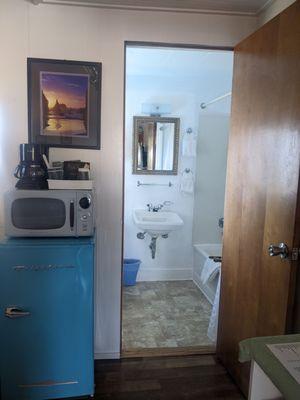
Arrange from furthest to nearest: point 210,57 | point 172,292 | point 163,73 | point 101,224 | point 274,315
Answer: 1. point 172,292
2. point 163,73
3. point 210,57
4. point 101,224
5. point 274,315

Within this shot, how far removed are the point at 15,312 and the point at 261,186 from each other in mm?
1469

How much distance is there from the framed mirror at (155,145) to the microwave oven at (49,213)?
5.75 feet

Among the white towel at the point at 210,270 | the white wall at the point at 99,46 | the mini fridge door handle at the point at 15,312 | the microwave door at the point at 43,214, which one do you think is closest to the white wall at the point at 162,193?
the white towel at the point at 210,270

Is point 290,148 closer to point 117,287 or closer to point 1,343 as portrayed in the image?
point 117,287

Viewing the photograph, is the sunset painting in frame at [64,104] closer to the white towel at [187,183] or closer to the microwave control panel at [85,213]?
the microwave control panel at [85,213]

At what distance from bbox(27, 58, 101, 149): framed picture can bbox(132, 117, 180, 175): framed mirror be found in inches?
54.2

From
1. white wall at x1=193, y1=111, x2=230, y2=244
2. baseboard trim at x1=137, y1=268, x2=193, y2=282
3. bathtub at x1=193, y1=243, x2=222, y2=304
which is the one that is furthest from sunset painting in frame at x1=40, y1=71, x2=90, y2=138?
baseboard trim at x1=137, y1=268, x2=193, y2=282

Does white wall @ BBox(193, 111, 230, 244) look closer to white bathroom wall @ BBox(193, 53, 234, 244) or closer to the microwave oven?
white bathroom wall @ BBox(193, 53, 234, 244)

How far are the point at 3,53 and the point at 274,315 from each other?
6.97 feet

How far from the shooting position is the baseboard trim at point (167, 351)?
2264 millimetres

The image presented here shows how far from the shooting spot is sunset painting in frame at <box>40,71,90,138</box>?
6.42 feet

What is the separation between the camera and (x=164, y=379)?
6.67ft

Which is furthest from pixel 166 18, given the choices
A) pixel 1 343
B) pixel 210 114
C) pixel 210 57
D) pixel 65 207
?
pixel 1 343

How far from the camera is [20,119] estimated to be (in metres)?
1.96
